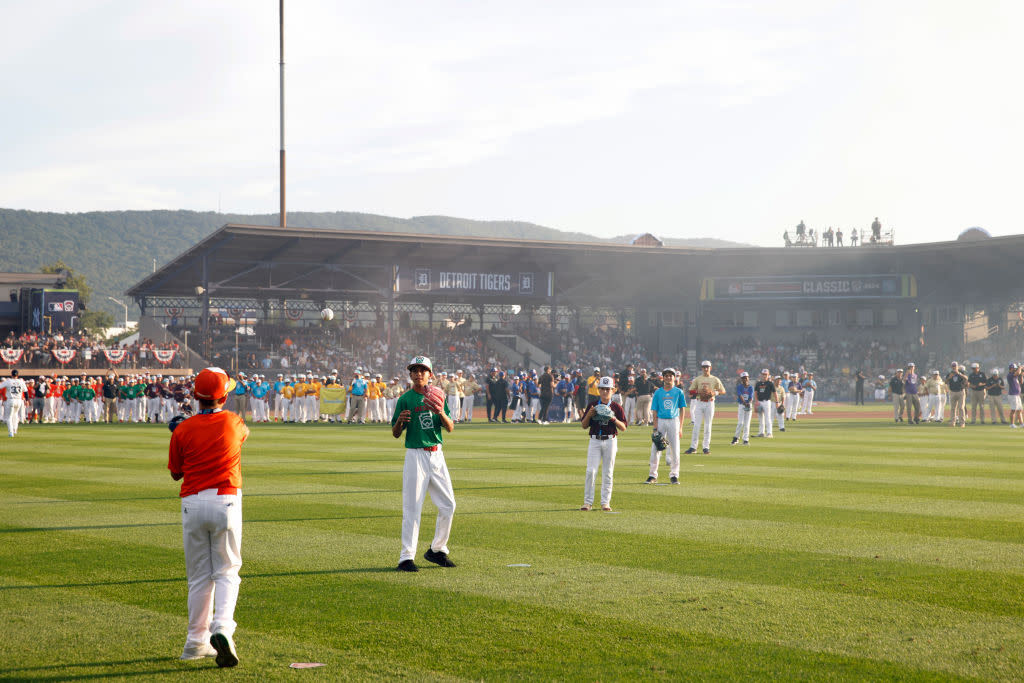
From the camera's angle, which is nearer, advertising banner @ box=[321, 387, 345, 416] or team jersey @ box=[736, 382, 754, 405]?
team jersey @ box=[736, 382, 754, 405]

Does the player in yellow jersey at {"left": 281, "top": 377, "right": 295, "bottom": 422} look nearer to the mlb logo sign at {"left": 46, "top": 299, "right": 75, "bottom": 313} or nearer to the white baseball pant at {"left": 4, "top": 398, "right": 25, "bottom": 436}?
the white baseball pant at {"left": 4, "top": 398, "right": 25, "bottom": 436}

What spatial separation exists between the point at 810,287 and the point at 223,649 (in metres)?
58.2

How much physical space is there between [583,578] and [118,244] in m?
205

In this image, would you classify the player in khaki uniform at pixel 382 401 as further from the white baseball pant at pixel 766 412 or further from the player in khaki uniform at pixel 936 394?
the player in khaki uniform at pixel 936 394

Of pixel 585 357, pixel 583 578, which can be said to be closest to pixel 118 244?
pixel 585 357

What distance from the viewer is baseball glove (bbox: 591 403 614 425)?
41.4 ft

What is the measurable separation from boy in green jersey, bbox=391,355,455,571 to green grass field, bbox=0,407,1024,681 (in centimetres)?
25

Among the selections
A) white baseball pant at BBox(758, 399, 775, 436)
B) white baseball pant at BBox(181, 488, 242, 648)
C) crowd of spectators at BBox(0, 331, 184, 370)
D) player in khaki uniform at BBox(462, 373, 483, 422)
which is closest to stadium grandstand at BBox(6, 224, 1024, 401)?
crowd of spectators at BBox(0, 331, 184, 370)

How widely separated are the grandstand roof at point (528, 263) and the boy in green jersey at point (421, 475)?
36.9 metres

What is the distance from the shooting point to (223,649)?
19.8 ft

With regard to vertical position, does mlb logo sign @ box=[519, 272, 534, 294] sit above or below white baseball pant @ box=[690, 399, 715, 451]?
above

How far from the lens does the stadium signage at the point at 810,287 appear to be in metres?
58.6

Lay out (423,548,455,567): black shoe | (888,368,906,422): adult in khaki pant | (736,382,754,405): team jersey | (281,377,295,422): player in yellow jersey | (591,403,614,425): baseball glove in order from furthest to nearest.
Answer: (281,377,295,422): player in yellow jersey, (888,368,906,422): adult in khaki pant, (736,382,754,405): team jersey, (591,403,614,425): baseball glove, (423,548,455,567): black shoe

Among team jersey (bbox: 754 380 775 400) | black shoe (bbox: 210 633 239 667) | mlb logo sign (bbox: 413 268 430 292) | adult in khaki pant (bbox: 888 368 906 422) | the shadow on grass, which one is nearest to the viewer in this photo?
the shadow on grass
